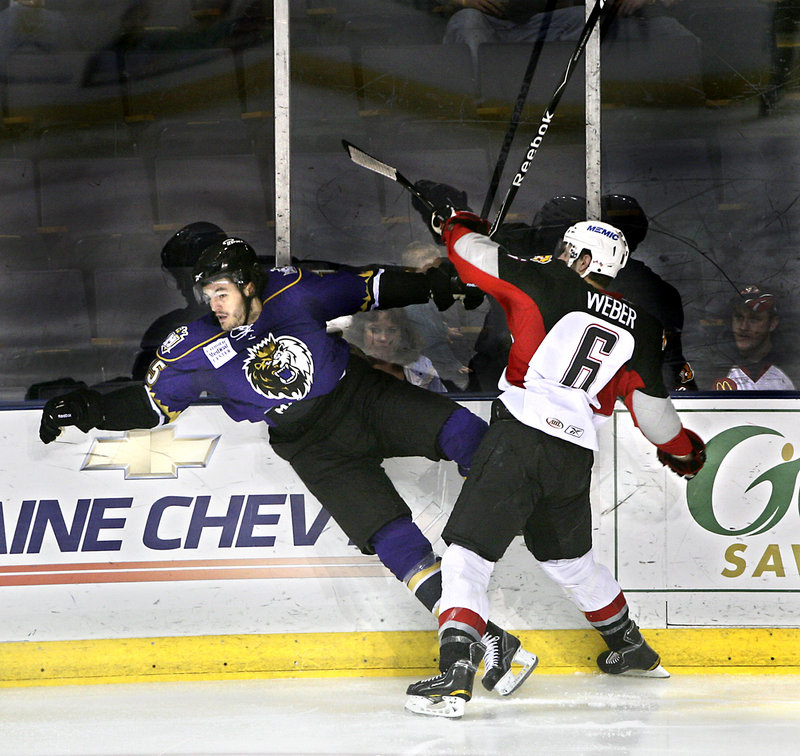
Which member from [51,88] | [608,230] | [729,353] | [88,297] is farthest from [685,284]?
[51,88]

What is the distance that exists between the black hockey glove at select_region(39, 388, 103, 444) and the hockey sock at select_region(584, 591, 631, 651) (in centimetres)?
159

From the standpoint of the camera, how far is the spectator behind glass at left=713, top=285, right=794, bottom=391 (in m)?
3.11

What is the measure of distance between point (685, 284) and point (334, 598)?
1.50m

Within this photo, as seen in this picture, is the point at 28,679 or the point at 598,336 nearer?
the point at 598,336

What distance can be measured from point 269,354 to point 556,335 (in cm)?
86

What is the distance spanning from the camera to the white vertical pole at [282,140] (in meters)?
3.17

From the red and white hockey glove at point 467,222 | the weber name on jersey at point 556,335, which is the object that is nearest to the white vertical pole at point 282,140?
the red and white hockey glove at point 467,222

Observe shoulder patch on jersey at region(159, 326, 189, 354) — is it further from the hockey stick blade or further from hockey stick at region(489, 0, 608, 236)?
hockey stick at region(489, 0, 608, 236)

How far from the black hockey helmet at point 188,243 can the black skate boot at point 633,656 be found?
1.78 meters

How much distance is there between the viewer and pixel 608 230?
281 centimetres

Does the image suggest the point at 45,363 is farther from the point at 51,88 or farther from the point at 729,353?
the point at 729,353

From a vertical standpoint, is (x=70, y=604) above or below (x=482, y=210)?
below

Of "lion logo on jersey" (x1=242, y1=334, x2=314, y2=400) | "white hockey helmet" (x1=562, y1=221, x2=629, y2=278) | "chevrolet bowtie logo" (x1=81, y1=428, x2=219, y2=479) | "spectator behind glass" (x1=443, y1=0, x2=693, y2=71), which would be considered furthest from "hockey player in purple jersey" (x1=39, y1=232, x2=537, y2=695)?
"spectator behind glass" (x1=443, y1=0, x2=693, y2=71)

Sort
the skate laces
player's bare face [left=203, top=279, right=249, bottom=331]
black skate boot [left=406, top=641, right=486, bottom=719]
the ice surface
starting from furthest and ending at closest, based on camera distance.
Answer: player's bare face [left=203, top=279, right=249, bottom=331] < the skate laces < black skate boot [left=406, top=641, right=486, bottom=719] < the ice surface
